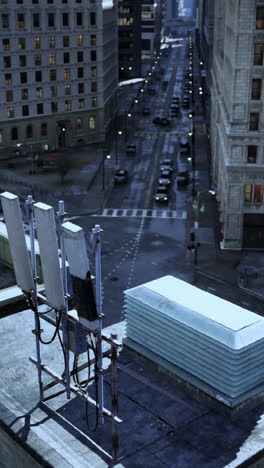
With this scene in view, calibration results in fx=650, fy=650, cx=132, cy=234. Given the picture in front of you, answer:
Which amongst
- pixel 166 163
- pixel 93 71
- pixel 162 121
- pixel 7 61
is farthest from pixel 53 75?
pixel 162 121

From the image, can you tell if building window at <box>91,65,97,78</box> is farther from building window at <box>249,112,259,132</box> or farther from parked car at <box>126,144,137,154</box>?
building window at <box>249,112,259,132</box>

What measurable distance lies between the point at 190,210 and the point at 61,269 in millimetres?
67225

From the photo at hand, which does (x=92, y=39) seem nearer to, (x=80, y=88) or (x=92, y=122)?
(x=80, y=88)

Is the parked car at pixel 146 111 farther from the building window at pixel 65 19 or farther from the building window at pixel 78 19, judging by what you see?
the building window at pixel 65 19

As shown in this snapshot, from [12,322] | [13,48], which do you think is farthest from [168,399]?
[13,48]

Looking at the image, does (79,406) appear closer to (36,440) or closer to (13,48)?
(36,440)

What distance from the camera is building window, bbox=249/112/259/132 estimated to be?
68188 mm

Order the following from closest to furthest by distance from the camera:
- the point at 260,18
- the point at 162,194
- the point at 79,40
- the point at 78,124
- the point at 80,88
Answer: the point at 260,18 → the point at 162,194 → the point at 79,40 → the point at 80,88 → the point at 78,124

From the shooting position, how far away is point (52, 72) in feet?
389

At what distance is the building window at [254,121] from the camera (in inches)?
2685

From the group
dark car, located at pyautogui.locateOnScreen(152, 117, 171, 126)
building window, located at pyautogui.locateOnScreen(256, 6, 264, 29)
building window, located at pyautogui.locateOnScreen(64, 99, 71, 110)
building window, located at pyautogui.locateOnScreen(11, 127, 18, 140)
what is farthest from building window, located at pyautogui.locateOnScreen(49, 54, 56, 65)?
building window, located at pyautogui.locateOnScreen(256, 6, 264, 29)

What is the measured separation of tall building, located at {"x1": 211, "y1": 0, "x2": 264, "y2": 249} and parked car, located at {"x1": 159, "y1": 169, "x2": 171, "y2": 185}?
2243 cm

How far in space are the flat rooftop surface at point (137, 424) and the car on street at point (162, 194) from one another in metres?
67.1

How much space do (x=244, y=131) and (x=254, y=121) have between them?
1466 millimetres
